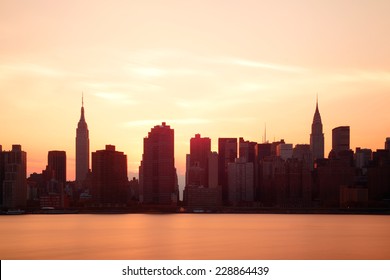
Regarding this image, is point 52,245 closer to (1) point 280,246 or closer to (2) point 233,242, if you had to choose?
(2) point 233,242

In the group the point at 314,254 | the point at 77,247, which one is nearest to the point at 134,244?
the point at 77,247
